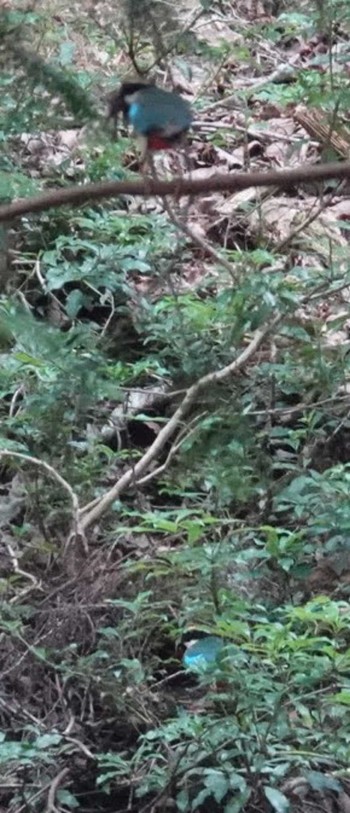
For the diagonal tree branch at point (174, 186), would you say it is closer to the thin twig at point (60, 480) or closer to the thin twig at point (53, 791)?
the thin twig at point (53, 791)

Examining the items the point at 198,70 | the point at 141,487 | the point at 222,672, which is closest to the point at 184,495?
the point at 141,487

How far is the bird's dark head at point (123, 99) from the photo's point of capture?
1810 mm

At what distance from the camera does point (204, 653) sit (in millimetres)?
2443

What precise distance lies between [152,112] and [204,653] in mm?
1156

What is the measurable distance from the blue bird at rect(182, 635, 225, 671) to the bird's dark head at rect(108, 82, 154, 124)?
1093mm

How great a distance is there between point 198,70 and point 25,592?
9.23ft

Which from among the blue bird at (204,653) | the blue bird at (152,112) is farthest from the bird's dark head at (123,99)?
the blue bird at (204,653)

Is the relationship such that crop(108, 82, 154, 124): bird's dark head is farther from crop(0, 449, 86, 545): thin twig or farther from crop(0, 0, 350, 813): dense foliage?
crop(0, 449, 86, 545): thin twig

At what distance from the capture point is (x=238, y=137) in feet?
15.2

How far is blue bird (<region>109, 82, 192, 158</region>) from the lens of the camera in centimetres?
178

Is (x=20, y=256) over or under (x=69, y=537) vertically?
over

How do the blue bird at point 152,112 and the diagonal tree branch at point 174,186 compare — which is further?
the blue bird at point 152,112

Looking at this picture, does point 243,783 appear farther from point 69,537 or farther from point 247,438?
point 69,537

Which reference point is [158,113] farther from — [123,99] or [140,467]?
[140,467]
